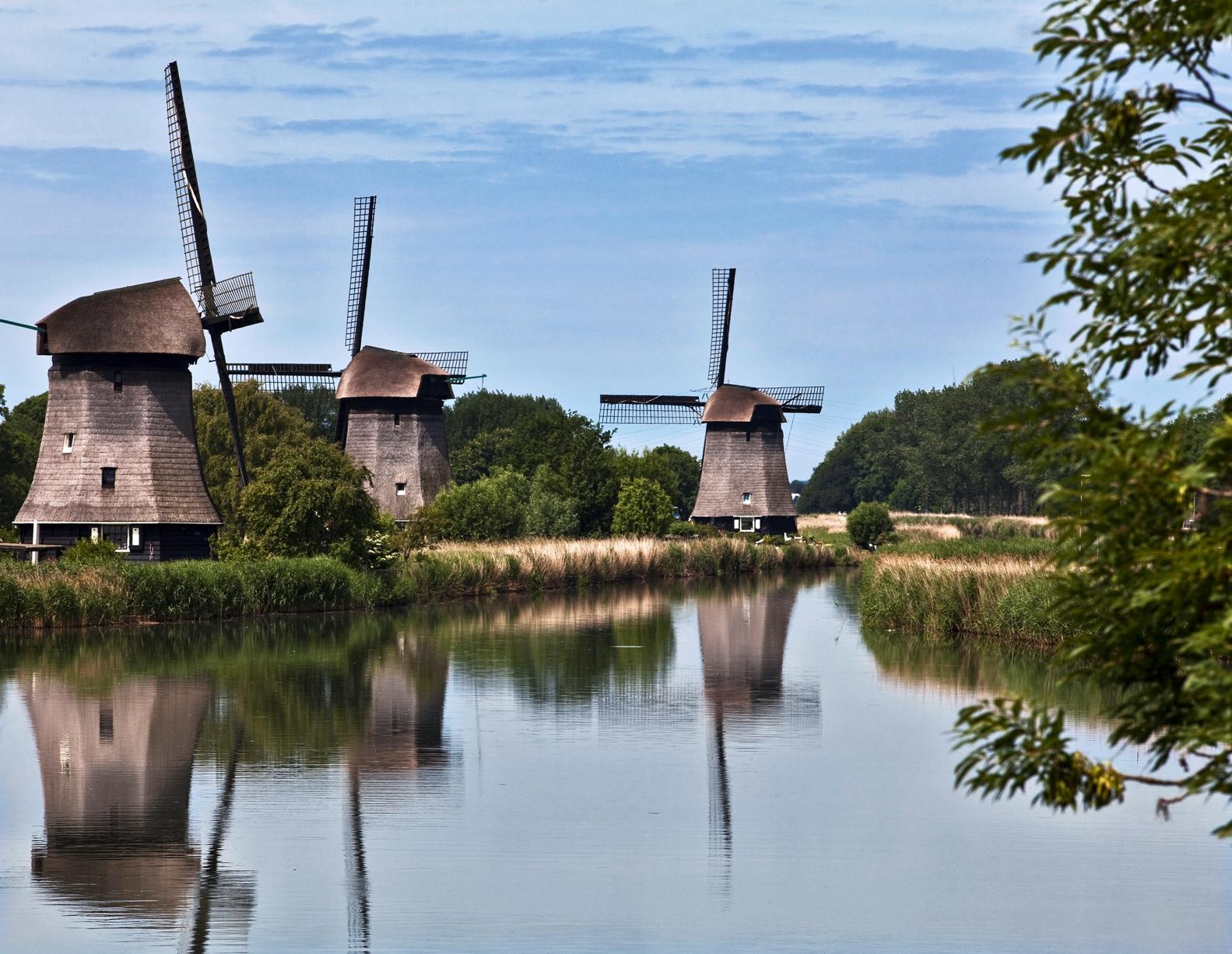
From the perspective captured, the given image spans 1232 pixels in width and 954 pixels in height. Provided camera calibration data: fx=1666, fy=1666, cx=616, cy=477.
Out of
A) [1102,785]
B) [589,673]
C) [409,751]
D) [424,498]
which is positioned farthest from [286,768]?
[424,498]

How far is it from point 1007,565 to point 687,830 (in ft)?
58.5

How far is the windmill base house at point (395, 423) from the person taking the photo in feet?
186

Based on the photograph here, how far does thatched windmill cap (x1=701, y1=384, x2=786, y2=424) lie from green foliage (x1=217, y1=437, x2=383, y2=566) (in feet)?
104

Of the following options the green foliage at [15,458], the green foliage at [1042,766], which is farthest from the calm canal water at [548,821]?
the green foliage at [15,458]

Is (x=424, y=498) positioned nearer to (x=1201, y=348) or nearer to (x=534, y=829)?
(x=534, y=829)

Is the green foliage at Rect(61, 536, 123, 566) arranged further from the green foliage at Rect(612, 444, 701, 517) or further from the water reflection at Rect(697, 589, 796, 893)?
the green foliage at Rect(612, 444, 701, 517)

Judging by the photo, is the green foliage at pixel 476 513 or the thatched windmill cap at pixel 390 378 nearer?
the green foliage at pixel 476 513

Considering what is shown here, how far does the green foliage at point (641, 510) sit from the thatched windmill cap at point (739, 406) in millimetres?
7717

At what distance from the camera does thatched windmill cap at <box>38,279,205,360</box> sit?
39000 millimetres

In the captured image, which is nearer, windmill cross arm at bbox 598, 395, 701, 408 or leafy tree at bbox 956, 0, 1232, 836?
leafy tree at bbox 956, 0, 1232, 836

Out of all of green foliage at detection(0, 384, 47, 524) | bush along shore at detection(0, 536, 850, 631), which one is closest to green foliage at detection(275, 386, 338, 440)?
green foliage at detection(0, 384, 47, 524)

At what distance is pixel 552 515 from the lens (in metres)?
57.3

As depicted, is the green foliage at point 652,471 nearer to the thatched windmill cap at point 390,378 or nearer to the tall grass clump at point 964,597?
the thatched windmill cap at point 390,378

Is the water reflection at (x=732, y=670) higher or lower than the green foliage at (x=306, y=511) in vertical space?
lower
